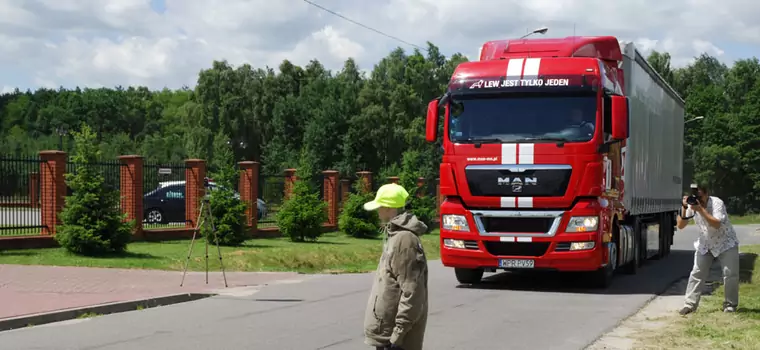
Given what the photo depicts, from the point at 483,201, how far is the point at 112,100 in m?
97.0

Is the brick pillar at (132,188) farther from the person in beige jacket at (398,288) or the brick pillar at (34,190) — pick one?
the person in beige jacket at (398,288)

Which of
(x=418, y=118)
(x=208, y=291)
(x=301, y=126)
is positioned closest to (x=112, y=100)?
(x=301, y=126)

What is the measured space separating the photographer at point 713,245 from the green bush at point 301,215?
1706cm

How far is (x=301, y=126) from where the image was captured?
77.0 m

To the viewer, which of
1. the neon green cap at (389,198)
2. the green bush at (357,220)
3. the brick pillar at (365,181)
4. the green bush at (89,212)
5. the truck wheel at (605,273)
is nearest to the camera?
the neon green cap at (389,198)

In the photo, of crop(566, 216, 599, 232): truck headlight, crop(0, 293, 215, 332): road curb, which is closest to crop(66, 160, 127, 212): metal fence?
crop(0, 293, 215, 332): road curb

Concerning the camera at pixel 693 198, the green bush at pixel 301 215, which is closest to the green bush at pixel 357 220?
the green bush at pixel 301 215

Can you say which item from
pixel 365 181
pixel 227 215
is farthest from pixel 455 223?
pixel 365 181

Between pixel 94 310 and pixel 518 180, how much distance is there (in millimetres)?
6781

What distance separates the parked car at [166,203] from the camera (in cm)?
2800

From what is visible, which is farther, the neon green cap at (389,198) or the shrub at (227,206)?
the shrub at (227,206)

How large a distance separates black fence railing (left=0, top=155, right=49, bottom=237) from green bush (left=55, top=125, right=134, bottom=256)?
58.5 inches

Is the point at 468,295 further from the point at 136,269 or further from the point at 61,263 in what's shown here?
the point at 61,263

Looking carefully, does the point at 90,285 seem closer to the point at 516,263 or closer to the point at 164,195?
the point at 516,263
